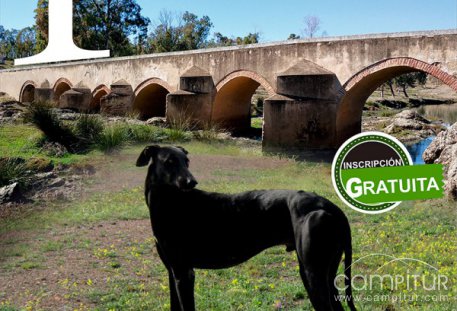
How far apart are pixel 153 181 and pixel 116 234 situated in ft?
8.66

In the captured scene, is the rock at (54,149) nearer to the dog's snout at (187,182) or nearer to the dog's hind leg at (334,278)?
the dog's snout at (187,182)

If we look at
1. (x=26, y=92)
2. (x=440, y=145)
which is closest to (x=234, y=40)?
(x=26, y=92)

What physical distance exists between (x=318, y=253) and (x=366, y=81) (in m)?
11.5

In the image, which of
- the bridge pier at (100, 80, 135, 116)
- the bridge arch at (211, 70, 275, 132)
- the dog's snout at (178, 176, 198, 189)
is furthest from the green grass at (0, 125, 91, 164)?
the bridge arch at (211, 70, 275, 132)

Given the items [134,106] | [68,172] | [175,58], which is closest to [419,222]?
[68,172]

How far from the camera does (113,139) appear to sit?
7395 millimetres

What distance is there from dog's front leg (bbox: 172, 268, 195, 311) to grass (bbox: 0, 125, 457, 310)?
0.89 meters

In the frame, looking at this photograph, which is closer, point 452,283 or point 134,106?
point 452,283

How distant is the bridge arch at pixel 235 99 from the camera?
655 inches

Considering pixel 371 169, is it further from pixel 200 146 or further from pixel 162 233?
pixel 200 146

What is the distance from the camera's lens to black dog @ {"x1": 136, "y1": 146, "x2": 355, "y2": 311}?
8.35 feet

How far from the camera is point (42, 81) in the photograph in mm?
32531

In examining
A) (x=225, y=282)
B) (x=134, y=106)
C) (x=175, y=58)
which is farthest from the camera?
(x=134, y=106)

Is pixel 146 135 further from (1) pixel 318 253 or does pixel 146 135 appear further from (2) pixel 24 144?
(2) pixel 24 144
